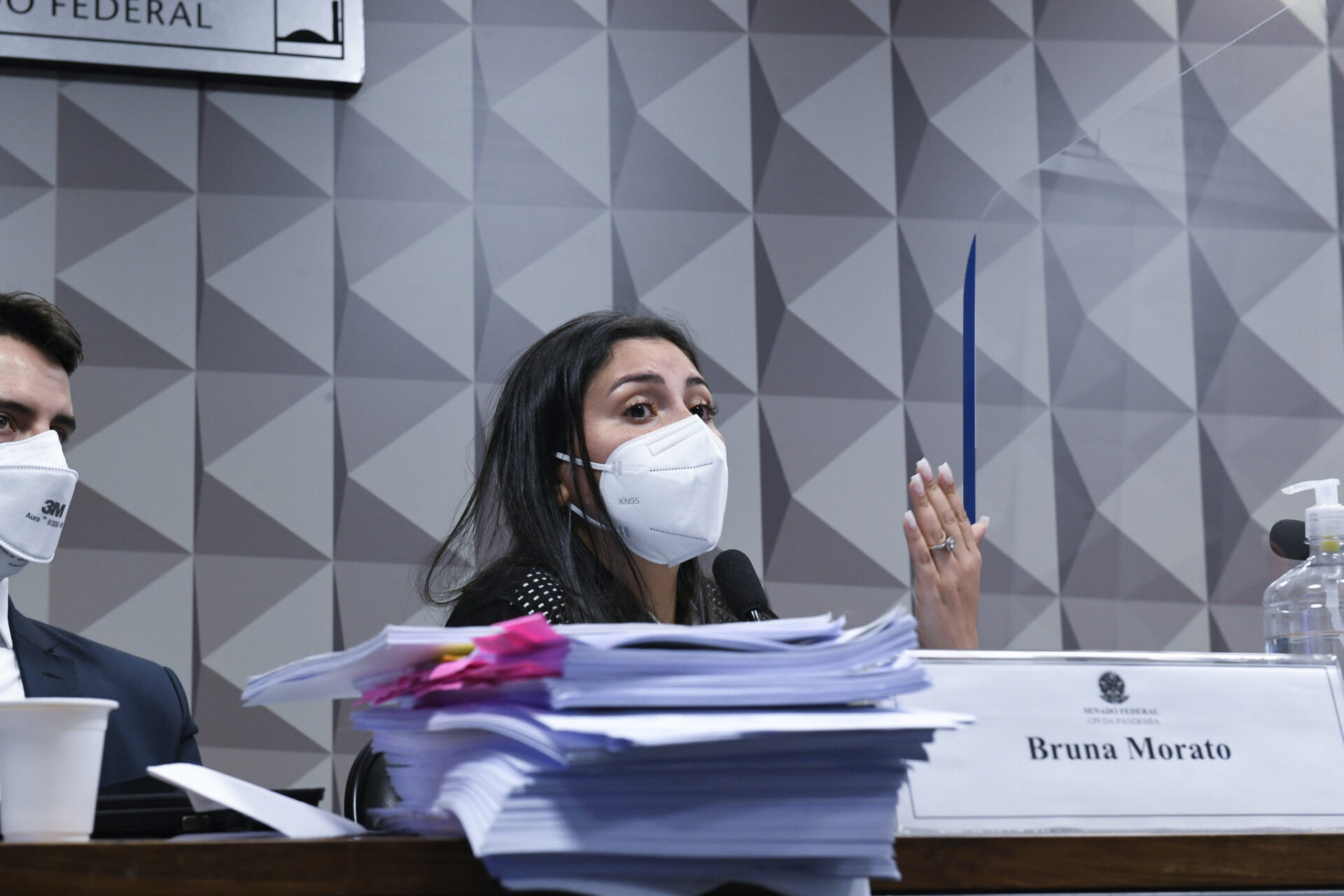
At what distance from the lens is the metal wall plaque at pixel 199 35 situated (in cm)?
239

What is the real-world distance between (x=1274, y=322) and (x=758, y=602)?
1.07m

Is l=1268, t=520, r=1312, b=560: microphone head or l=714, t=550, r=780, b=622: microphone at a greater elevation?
l=1268, t=520, r=1312, b=560: microphone head

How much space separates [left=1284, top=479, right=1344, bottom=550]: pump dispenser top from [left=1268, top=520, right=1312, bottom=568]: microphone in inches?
5.0

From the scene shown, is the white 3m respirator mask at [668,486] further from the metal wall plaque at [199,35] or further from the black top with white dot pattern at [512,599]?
the metal wall plaque at [199,35]

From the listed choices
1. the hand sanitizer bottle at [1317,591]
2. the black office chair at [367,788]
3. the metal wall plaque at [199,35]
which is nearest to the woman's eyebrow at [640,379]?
the black office chair at [367,788]

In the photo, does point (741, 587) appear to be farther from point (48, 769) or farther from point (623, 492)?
point (48, 769)

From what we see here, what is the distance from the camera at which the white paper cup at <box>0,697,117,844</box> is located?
0.60m

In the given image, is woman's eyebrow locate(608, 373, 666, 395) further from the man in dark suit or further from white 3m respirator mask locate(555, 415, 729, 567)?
the man in dark suit

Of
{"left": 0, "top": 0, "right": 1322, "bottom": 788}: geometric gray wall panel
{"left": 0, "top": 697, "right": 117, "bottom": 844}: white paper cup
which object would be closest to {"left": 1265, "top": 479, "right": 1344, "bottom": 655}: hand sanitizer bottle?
{"left": 0, "top": 0, "right": 1322, "bottom": 788}: geometric gray wall panel

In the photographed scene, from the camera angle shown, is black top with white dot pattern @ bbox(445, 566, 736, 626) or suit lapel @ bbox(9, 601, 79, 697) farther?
suit lapel @ bbox(9, 601, 79, 697)

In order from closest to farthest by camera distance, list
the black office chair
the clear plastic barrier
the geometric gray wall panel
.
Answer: the black office chair
the clear plastic barrier
the geometric gray wall panel

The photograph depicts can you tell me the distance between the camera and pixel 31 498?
155cm

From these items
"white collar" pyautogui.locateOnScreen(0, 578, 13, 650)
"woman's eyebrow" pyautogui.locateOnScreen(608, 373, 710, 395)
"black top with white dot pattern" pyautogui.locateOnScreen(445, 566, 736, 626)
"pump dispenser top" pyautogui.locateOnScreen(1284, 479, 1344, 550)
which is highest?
"woman's eyebrow" pyautogui.locateOnScreen(608, 373, 710, 395)

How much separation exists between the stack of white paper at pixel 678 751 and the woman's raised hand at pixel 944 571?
1.10 meters
